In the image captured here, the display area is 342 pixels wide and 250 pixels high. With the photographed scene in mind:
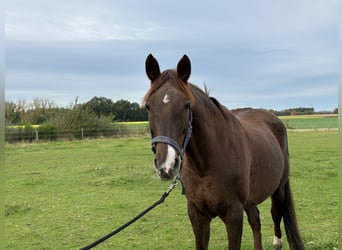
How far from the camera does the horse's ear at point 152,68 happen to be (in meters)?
2.50

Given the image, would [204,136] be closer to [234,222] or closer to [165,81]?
[165,81]

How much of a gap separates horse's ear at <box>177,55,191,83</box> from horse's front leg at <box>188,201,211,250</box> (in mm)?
1128

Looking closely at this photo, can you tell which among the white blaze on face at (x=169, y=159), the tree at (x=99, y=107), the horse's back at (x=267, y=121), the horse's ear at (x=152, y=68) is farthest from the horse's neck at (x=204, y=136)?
the tree at (x=99, y=107)

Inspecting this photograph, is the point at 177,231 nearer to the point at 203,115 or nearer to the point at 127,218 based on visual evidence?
the point at 127,218

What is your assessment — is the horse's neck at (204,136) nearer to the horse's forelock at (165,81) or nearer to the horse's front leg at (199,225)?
the horse's forelock at (165,81)

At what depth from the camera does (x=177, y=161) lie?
2.16 meters

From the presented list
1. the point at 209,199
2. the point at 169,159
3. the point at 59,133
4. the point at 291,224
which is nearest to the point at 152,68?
the point at 169,159

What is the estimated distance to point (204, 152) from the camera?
2787mm

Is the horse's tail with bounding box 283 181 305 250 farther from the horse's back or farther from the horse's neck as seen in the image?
the horse's neck

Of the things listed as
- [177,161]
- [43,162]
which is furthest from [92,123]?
[177,161]

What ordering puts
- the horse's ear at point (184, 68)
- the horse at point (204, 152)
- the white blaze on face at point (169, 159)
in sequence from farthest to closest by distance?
the horse's ear at point (184, 68) → the horse at point (204, 152) → the white blaze on face at point (169, 159)

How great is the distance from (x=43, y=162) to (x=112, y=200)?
7493mm

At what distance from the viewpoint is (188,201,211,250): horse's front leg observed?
120 inches

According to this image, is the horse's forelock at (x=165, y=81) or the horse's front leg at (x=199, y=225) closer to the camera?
the horse's forelock at (x=165, y=81)
